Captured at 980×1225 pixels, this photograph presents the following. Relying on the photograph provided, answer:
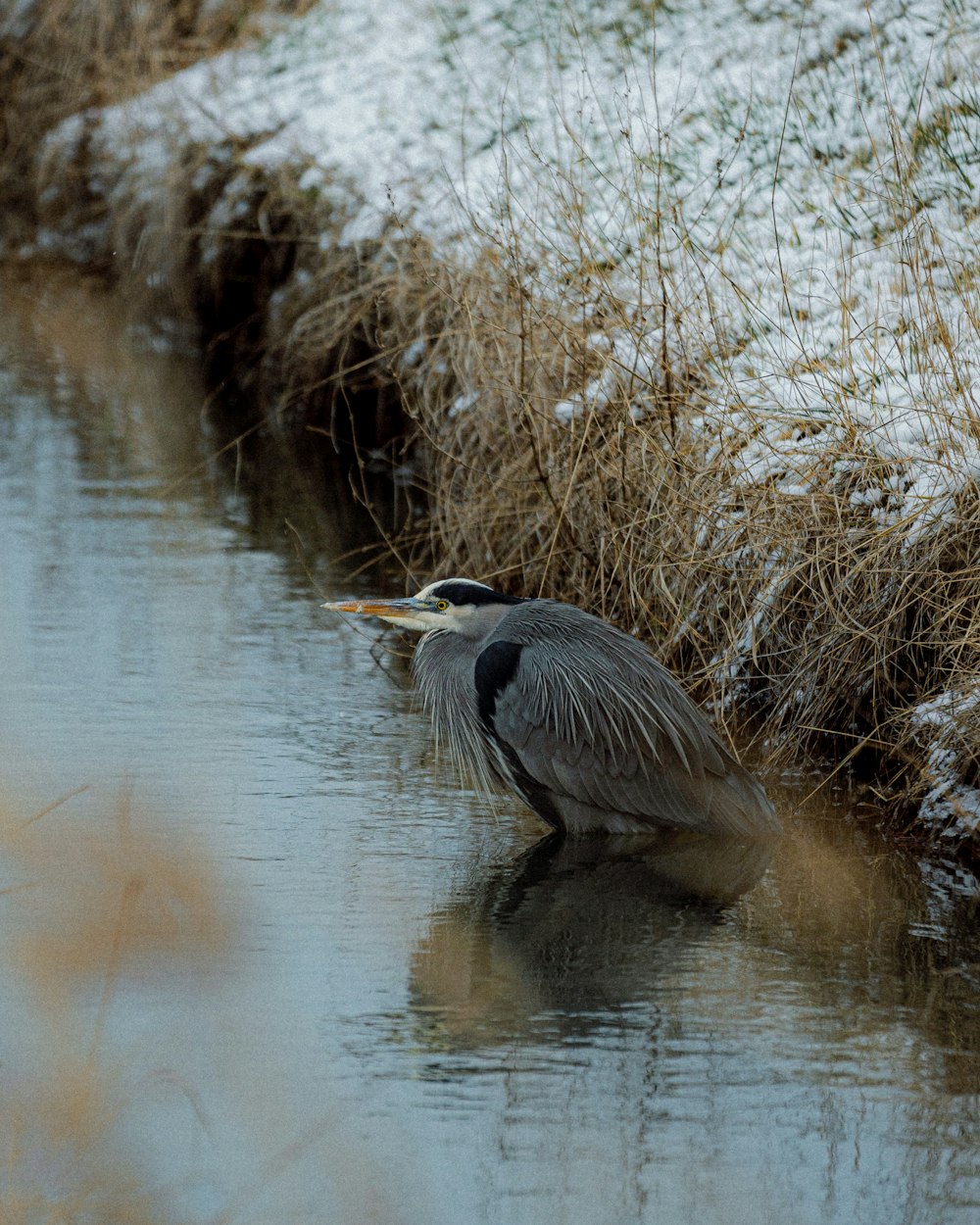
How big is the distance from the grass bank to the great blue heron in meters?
0.62

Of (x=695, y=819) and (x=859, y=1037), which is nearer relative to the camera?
(x=859, y=1037)

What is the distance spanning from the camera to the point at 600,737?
16.7ft

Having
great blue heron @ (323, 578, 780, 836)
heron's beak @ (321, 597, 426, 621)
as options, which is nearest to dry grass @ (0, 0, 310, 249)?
heron's beak @ (321, 597, 426, 621)

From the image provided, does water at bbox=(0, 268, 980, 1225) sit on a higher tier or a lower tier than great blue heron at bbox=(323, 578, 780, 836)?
lower

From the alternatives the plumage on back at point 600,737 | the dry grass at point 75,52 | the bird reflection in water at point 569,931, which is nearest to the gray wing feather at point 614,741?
the plumage on back at point 600,737

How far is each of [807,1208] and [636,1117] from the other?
432 millimetres

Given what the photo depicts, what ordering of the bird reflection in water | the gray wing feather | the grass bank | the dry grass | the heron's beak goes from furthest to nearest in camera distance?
the dry grass
the grass bank
the heron's beak
the gray wing feather
the bird reflection in water

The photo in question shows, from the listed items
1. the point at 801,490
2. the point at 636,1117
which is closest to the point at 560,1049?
the point at 636,1117

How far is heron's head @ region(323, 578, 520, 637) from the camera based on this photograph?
5285 millimetres

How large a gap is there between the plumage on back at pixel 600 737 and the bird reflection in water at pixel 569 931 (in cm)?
11

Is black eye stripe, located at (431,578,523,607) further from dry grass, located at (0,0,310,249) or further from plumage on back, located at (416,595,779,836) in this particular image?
dry grass, located at (0,0,310,249)

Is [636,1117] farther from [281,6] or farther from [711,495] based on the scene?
[281,6]

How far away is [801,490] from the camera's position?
590 cm

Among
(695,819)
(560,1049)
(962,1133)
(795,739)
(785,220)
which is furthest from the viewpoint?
(785,220)
